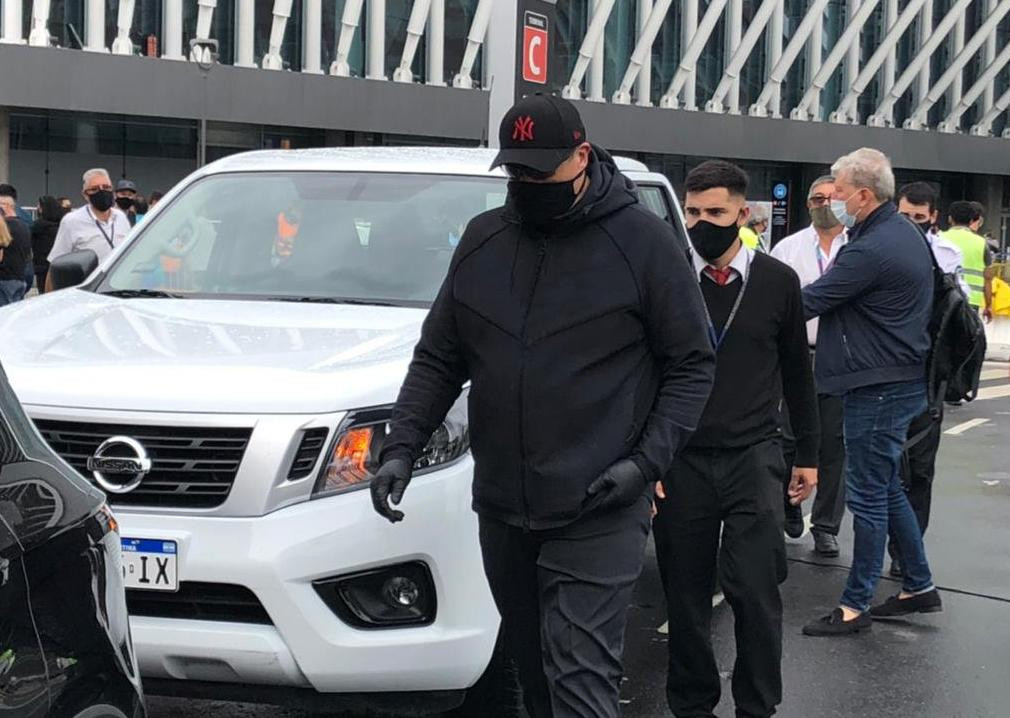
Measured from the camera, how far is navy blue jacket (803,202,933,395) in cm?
562

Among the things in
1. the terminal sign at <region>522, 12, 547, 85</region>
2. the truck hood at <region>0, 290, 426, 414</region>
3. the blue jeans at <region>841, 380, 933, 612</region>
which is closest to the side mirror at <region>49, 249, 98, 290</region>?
the truck hood at <region>0, 290, 426, 414</region>

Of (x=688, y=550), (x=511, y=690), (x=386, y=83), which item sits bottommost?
(x=511, y=690)

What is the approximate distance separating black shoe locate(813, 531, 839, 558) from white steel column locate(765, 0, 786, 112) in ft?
131

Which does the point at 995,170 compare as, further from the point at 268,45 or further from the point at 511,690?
the point at 511,690

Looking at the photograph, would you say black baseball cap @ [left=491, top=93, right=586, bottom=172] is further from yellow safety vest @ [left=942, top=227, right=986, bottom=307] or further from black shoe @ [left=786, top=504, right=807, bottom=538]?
yellow safety vest @ [left=942, top=227, right=986, bottom=307]

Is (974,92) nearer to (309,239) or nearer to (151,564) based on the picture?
(309,239)

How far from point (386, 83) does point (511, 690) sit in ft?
112

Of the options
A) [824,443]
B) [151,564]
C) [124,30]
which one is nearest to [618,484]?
[151,564]

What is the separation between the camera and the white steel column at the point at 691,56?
4334 centimetres

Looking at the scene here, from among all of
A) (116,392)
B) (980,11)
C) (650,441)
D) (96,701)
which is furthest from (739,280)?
(980,11)

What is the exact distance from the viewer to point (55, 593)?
8.12 feet

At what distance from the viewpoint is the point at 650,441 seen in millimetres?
3398

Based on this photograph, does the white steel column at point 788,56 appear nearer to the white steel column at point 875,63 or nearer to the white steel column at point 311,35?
the white steel column at point 875,63

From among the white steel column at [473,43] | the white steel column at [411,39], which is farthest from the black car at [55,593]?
the white steel column at [473,43]
